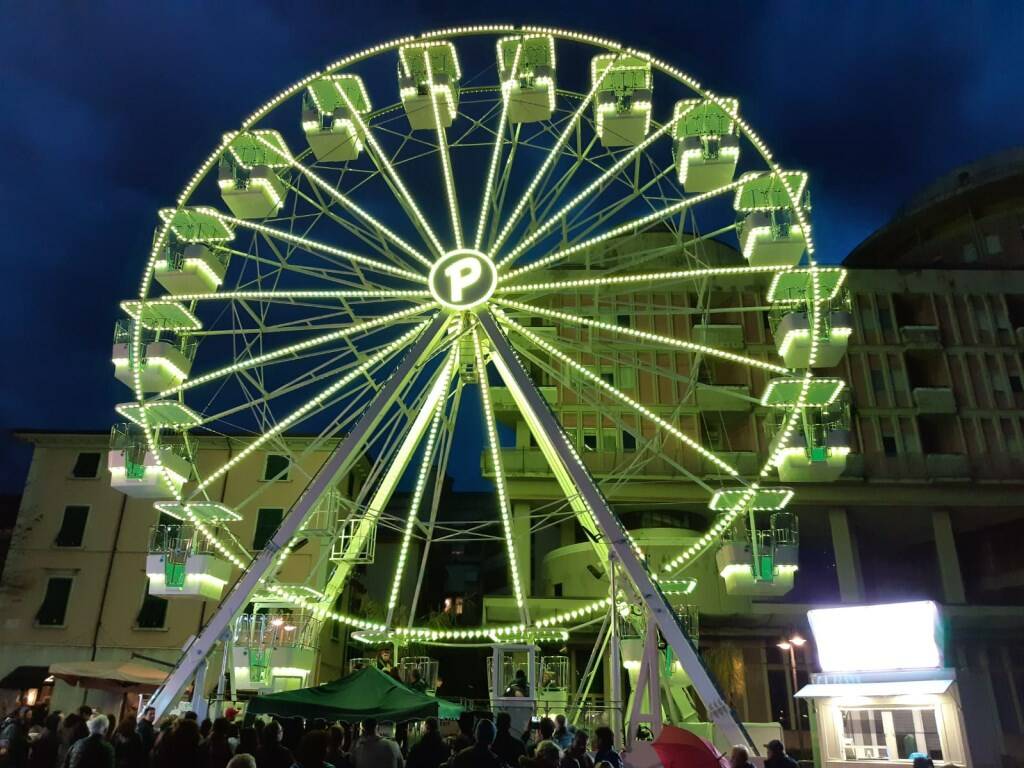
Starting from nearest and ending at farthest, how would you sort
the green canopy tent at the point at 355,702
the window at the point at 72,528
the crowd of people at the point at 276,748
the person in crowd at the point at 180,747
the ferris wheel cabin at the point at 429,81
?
the crowd of people at the point at 276,748 → the person in crowd at the point at 180,747 → the green canopy tent at the point at 355,702 → the ferris wheel cabin at the point at 429,81 → the window at the point at 72,528

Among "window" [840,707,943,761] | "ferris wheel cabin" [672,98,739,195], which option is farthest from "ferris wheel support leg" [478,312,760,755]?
"ferris wheel cabin" [672,98,739,195]

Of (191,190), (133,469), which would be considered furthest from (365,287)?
(133,469)

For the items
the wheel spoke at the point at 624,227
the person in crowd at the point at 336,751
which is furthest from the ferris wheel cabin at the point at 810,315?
the person in crowd at the point at 336,751

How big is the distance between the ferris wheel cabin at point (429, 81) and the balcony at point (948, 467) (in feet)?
82.6

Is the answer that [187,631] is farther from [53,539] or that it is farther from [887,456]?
[887,456]

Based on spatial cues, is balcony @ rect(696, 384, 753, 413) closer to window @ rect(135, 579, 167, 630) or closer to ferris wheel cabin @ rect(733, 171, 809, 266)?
ferris wheel cabin @ rect(733, 171, 809, 266)

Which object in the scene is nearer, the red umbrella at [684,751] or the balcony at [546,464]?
the red umbrella at [684,751]

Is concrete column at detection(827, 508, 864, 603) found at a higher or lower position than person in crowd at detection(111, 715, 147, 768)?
higher

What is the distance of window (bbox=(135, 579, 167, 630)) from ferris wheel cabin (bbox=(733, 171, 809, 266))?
22358 millimetres

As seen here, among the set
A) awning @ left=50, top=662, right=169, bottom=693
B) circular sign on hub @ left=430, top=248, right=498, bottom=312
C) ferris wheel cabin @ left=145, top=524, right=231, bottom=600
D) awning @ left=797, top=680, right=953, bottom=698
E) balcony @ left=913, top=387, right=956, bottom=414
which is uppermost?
balcony @ left=913, top=387, right=956, bottom=414

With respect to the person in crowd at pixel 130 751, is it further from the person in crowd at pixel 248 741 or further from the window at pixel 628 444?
the window at pixel 628 444

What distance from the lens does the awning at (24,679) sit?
27562 mm

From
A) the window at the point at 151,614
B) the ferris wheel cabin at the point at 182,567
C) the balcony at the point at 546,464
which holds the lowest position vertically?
the ferris wheel cabin at the point at 182,567

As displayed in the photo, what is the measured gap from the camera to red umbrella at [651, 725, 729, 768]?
23.8 feet
